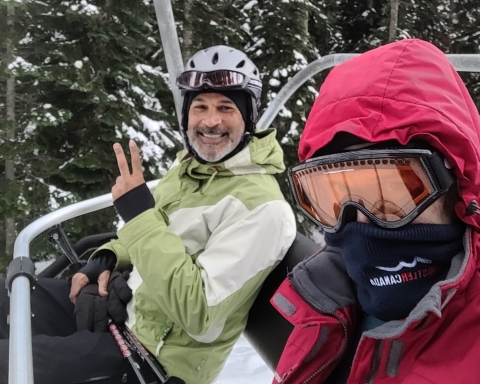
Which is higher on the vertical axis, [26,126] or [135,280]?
[26,126]

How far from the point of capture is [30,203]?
719 centimetres

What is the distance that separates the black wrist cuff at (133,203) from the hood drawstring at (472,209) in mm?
1394

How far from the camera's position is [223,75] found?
250 centimetres

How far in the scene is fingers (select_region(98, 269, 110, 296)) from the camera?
8.07ft

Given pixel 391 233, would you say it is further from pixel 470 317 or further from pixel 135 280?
pixel 135 280

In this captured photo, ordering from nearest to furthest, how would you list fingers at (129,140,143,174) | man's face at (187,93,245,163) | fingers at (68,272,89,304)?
fingers at (129,140,143,174) < man's face at (187,93,245,163) < fingers at (68,272,89,304)

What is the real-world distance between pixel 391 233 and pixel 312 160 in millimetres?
255

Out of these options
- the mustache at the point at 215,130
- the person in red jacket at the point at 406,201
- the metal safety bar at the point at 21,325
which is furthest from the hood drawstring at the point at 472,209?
the mustache at the point at 215,130

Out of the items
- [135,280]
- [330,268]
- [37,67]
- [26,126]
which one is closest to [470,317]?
[330,268]

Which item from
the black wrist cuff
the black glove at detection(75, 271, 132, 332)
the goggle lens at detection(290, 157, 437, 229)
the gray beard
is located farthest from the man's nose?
the goggle lens at detection(290, 157, 437, 229)

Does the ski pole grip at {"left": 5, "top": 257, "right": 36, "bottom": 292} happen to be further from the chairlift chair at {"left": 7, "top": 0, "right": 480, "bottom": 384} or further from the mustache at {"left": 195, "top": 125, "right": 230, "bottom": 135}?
the mustache at {"left": 195, "top": 125, "right": 230, "bottom": 135}

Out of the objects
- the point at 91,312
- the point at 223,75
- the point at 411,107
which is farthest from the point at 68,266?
the point at 411,107

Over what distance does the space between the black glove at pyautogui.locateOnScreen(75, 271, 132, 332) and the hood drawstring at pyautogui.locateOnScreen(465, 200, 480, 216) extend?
5.90ft

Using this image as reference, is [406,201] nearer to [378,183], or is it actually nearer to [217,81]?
[378,183]
